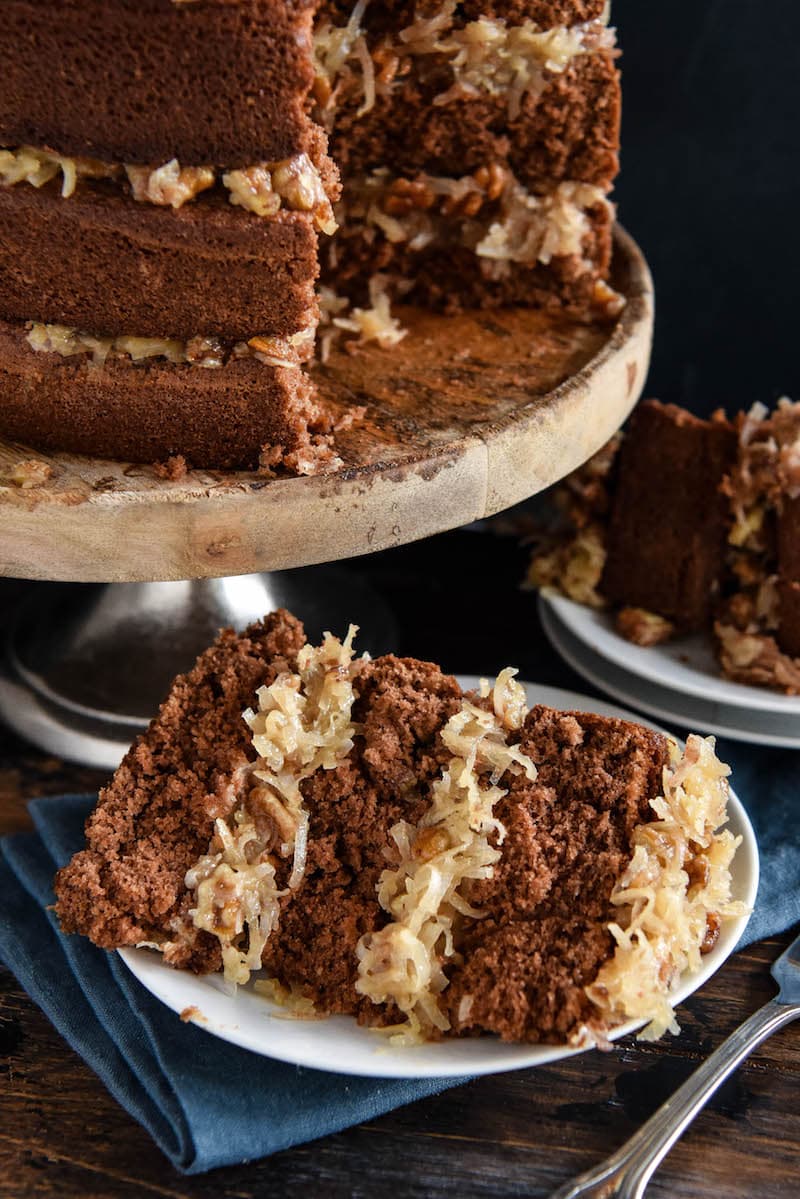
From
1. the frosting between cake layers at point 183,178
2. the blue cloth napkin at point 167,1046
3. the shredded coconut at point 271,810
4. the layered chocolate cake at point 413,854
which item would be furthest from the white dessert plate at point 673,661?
the frosting between cake layers at point 183,178

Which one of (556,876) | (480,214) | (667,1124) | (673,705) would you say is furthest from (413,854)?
(480,214)

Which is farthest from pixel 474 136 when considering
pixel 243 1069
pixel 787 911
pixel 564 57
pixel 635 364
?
pixel 243 1069

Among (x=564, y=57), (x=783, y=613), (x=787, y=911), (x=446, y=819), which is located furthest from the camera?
(x=783, y=613)

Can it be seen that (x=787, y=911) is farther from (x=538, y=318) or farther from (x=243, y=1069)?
(x=538, y=318)

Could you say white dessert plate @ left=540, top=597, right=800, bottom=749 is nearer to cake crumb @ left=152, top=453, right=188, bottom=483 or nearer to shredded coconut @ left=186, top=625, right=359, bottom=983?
shredded coconut @ left=186, top=625, right=359, bottom=983

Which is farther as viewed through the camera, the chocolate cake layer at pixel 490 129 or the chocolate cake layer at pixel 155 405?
the chocolate cake layer at pixel 490 129

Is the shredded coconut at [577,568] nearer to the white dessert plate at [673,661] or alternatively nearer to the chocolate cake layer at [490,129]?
the white dessert plate at [673,661]

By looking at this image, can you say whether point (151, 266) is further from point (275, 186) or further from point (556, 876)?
point (556, 876)
